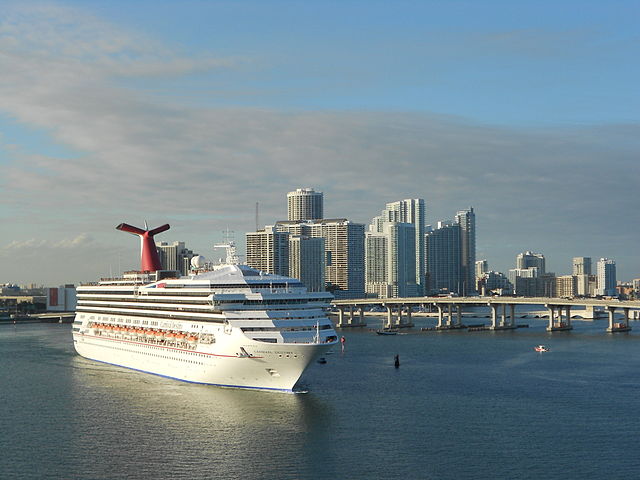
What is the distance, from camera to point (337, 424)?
4475 centimetres

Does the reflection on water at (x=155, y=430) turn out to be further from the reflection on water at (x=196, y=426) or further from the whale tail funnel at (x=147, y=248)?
the whale tail funnel at (x=147, y=248)

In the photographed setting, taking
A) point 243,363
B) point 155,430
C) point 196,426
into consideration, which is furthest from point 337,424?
point 155,430

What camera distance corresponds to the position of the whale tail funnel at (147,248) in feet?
256

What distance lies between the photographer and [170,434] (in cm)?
4219

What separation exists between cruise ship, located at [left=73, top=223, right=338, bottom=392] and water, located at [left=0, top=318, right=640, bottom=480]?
1443mm

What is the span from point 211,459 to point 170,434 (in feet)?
18.3

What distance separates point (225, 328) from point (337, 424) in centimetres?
1202

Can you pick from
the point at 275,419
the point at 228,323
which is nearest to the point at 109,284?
the point at 228,323

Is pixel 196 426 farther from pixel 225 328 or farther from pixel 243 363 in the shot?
pixel 225 328

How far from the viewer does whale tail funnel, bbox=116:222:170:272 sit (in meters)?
77.9

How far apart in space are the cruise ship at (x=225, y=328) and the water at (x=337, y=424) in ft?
4.73

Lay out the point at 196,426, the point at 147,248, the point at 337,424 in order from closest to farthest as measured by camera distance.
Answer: the point at 196,426
the point at 337,424
the point at 147,248

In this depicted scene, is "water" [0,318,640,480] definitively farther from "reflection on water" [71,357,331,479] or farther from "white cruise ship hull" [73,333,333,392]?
"white cruise ship hull" [73,333,333,392]

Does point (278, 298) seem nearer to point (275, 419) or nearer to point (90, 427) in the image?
point (275, 419)
